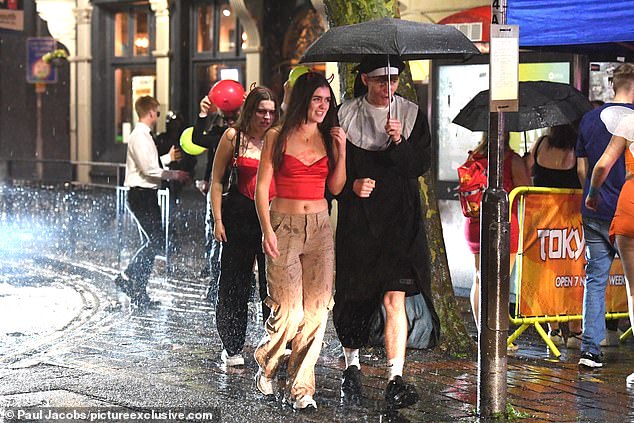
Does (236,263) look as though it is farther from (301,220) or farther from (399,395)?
(399,395)

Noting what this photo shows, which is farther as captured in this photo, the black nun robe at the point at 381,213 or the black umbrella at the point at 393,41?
the black nun robe at the point at 381,213

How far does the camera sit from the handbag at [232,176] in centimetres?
825

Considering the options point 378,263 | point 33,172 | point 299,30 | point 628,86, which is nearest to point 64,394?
point 378,263

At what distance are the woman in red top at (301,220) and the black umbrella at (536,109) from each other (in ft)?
6.77

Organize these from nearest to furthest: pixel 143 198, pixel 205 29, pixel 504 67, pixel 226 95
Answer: pixel 504 67
pixel 226 95
pixel 143 198
pixel 205 29

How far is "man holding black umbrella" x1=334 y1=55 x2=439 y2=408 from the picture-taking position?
7.22 meters

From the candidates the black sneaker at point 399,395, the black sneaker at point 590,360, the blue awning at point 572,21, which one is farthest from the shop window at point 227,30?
the black sneaker at point 399,395

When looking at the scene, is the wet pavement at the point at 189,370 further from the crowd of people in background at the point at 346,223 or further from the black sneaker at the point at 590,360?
the crowd of people in background at the point at 346,223

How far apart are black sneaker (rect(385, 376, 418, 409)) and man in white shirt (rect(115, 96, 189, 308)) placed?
442 centimetres

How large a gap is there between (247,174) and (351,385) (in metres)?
1.72

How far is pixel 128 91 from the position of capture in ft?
93.7

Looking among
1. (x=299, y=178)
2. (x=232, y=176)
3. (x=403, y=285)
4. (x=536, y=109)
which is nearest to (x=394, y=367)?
(x=403, y=285)

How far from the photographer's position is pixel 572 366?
28.1 feet

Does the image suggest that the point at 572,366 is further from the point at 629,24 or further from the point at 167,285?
the point at 167,285
